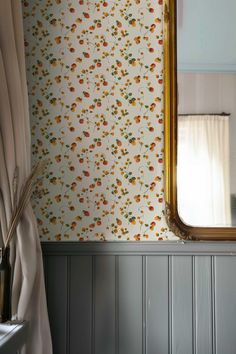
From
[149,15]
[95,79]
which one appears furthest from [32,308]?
[149,15]

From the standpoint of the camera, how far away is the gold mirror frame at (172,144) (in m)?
1.77

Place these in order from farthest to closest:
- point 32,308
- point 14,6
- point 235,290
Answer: point 235,290 → point 14,6 → point 32,308

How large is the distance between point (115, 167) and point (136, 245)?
34 cm

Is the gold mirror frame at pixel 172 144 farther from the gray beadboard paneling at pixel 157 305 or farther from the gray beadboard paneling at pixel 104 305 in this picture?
the gray beadboard paneling at pixel 104 305

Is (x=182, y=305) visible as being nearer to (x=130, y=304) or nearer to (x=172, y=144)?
(x=130, y=304)

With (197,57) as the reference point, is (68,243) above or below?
below

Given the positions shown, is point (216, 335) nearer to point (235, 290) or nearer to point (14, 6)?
point (235, 290)

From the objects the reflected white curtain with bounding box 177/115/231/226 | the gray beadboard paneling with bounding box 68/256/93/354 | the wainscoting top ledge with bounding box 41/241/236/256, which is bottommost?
the gray beadboard paneling with bounding box 68/256/93/354

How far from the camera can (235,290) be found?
70.3 inches

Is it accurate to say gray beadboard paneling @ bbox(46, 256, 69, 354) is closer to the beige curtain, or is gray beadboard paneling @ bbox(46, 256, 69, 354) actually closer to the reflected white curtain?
the beige curtain

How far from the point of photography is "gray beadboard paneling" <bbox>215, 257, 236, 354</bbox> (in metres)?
1.77

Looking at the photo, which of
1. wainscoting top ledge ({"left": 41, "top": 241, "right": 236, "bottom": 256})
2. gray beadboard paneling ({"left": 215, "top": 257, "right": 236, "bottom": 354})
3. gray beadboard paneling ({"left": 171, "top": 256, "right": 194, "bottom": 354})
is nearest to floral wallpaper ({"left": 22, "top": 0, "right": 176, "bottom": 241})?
wainscoting top ledge ({"left": 41, "top": 241, "right": 236, "bottom": 256})

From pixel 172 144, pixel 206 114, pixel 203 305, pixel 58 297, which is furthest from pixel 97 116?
pixel 203 305

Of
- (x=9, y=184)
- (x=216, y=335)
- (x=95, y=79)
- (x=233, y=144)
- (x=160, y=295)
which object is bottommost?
(x=216, y=335)
